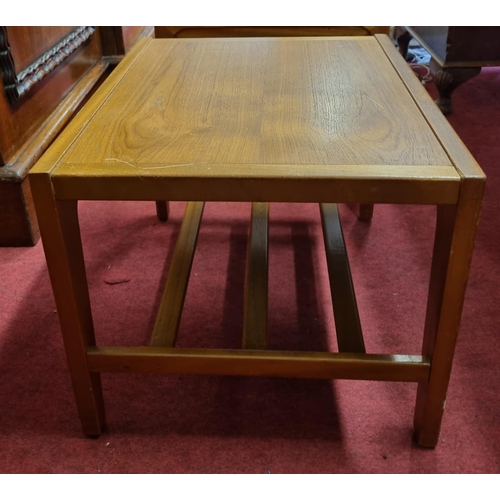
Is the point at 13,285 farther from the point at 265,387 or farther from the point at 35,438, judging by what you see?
the point at 265,387

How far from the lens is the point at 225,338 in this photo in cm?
101

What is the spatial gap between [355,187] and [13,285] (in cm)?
87

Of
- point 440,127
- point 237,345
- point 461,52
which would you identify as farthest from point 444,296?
point 461,52

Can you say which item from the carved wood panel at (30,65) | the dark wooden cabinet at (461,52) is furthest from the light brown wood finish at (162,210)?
the dark wooden cabinet at (461,52)

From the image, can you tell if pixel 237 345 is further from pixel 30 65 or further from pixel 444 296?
pixel 30 65

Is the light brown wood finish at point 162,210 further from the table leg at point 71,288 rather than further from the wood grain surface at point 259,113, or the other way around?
the table leg at point 71,288

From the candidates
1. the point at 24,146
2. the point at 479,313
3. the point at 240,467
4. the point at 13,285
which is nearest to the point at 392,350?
the point at 479,313

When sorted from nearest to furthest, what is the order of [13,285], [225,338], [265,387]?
[265,387] < [225,338] < [13,285]

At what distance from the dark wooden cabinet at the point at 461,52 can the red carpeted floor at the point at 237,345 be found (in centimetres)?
64

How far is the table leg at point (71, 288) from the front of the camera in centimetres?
63

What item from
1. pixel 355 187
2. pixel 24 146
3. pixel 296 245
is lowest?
pixel 296 245

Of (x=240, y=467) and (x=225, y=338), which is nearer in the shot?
(x=240, y=467)

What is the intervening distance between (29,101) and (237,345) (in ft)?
2.77

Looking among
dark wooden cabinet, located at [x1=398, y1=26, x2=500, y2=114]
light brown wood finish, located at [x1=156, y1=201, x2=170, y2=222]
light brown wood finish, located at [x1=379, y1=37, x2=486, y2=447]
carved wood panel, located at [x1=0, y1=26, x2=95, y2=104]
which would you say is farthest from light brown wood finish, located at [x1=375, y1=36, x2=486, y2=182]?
dark wooden cabinet, located at [x1=398, y1=26, x2=500, y2=114]
